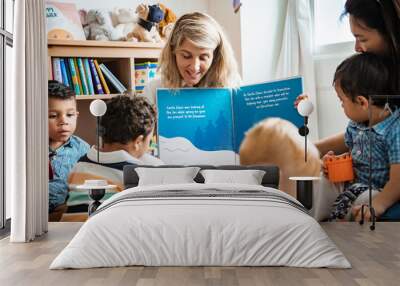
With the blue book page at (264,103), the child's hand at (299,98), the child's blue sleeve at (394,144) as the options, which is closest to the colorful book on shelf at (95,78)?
the blue book page at (264,103)

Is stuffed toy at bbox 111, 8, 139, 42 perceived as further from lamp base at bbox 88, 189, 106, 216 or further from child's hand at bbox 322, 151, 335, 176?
child's hand at bbox 322, 151, 335, 176

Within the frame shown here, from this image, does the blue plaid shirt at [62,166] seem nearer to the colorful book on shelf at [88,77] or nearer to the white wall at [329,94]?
the colorful book on shelf at [88,77]

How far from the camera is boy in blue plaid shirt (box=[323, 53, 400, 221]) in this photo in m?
6.02

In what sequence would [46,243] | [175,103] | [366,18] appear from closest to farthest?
1. [46,243]
2. [366,18]
3. [175,103]

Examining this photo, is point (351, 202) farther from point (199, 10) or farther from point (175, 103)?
point (199, 10)

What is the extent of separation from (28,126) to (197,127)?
1921mm

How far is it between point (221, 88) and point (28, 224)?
2547 mm

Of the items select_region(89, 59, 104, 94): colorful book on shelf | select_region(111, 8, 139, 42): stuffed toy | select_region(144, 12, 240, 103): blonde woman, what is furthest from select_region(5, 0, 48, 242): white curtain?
select_region(144, 12, 240, 103): blonde woman

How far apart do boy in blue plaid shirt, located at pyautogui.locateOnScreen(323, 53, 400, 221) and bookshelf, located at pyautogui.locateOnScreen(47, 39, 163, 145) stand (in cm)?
215

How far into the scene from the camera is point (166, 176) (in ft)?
19.9

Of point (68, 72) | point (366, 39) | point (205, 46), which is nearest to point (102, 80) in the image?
point (68, 72)

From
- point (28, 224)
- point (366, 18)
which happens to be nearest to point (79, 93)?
point (28, 224)

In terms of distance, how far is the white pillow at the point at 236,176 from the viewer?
5918mm

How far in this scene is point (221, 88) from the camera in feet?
21.7
